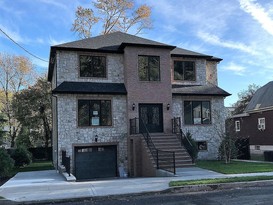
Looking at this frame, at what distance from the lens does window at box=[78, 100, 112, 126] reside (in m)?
Result: 19.6

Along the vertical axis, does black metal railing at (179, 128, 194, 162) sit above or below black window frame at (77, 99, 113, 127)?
below

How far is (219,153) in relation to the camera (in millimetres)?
21531

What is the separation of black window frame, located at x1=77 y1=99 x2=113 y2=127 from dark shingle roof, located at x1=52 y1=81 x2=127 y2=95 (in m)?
0.70

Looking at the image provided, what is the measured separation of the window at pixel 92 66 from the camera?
798 inches

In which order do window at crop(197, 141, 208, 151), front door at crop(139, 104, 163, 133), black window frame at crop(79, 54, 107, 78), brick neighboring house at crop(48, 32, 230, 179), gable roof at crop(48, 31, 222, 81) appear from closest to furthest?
brick neighboring house at crop(48, 32, 230, 179)
gable roof at crop(48, 31, 222, 81)
black window frame at crop(79, 54, 107, 78)
front door at crop(139, 104, 163, 133)
window at crop(197, 141, 208, 151)

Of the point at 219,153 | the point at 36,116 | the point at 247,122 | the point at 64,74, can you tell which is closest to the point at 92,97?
the point at 64,74

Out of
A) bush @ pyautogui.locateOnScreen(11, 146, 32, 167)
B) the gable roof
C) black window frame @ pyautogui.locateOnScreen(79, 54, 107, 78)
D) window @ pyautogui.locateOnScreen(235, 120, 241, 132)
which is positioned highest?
the gable roof

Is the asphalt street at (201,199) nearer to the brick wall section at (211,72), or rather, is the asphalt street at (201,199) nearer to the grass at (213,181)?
the grass at (213,181)

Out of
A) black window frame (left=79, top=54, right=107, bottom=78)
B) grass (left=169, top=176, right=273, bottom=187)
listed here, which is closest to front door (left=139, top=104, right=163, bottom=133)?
black window frame (left=79, top=54, right=107, bottom=78)

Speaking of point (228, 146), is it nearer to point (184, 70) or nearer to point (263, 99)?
point (184, 70)

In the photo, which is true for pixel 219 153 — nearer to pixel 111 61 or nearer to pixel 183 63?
pixel 183 63

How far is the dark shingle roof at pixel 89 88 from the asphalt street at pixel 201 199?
10.4m

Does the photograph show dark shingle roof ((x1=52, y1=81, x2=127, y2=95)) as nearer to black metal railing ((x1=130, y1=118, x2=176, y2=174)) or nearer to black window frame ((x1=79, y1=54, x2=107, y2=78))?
black window frame ((x1=79, y1=54, x2=107, y2=78))

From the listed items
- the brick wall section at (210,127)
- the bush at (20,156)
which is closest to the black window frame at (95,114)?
the brick wall section at (210,127)
